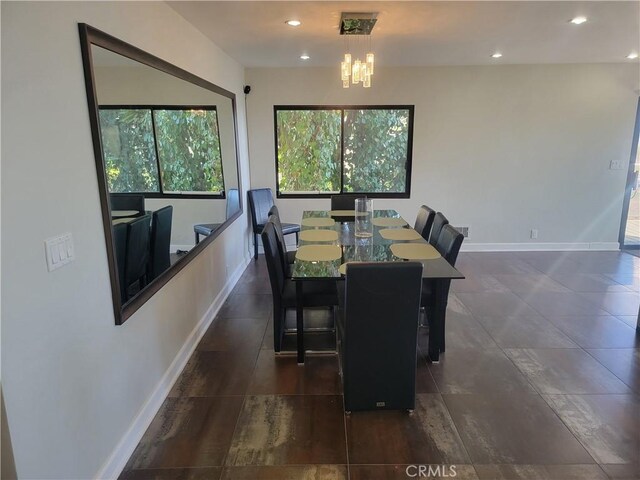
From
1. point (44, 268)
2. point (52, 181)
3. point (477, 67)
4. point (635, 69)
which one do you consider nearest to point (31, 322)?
point (44, 268)

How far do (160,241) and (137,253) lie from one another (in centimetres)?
31

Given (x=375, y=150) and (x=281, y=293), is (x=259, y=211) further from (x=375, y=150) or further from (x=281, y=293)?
(x=281, y=293)

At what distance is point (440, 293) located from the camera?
2682 millimetres

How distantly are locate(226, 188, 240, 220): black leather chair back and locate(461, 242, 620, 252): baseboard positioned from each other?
10.5 feet

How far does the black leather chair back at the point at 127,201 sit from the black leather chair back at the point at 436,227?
214 centimetres

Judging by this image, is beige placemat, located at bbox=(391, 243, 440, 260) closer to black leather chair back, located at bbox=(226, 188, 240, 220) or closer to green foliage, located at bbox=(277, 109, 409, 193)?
black leather chair back, located at bbox=(226, 188, 240, 220)

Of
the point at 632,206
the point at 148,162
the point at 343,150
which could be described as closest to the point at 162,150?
the point at 148,162

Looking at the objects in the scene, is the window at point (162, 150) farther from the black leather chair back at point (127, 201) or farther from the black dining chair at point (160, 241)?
the black dining chair at point (160, 241)

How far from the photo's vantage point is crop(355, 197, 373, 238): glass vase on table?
3.32 meters

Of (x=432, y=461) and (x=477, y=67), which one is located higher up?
(x=477, y=67)

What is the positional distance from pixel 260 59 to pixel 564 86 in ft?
12.7

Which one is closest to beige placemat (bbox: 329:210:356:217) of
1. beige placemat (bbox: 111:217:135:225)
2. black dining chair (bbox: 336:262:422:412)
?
black dining chair (bbox: 336:262:422:412)

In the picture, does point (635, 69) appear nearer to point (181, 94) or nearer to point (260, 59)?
point (260, 59)

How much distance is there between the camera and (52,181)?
142 cm
